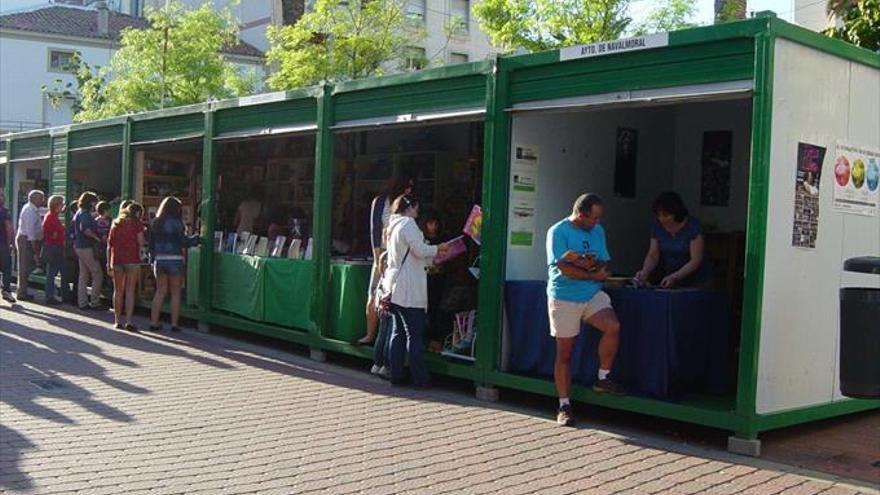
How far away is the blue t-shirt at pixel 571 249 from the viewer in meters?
7.10

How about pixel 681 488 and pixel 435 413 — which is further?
pixel 435 413

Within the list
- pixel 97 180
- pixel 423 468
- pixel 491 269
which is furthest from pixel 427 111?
pixel 97 180

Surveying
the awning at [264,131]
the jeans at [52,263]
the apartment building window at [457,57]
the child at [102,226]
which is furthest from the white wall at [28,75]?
the awning at [264,131]

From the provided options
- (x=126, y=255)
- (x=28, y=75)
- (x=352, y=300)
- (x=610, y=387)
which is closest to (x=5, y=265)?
(x=126, y=255)

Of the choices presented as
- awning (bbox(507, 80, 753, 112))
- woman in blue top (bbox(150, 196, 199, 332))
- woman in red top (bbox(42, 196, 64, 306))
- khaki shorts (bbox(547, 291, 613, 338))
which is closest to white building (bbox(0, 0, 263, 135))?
woman in red top (bbox(42, 196, 64, 306))

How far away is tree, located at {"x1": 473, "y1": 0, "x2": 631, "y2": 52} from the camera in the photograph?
2184 cm

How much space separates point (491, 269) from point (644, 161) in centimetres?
267

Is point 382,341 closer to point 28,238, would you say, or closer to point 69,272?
point 69,272

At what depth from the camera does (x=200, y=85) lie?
28.1 meters

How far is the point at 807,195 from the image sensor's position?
6.78 meters

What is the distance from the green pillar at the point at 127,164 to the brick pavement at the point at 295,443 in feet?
15.6

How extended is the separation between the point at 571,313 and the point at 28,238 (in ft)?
36.9

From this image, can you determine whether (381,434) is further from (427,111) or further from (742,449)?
(427,111)

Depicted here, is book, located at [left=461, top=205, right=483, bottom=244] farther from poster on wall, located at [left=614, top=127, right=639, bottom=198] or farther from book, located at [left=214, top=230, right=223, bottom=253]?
book, located at [left=214, top=230, right=223, bottom=253]
